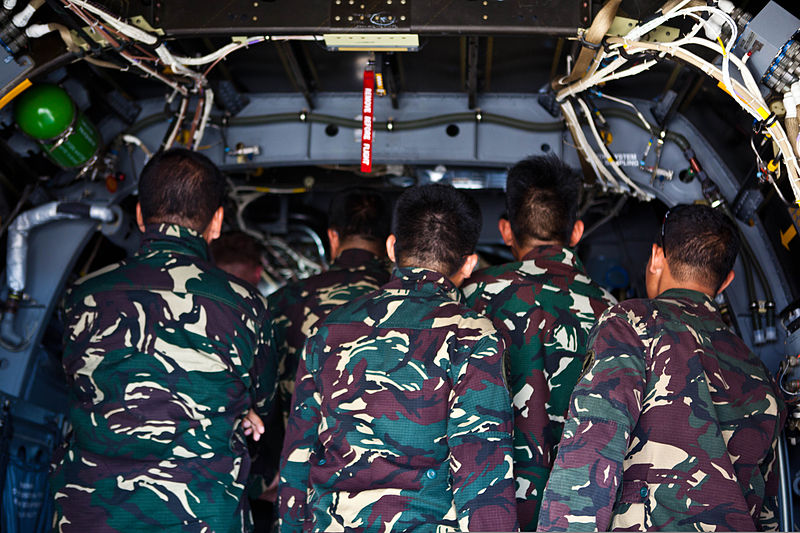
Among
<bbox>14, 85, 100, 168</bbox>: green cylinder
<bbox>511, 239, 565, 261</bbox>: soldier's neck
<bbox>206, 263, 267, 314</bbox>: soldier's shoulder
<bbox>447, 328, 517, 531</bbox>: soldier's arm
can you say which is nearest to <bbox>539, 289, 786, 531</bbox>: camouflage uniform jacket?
<bbox>447, 328, 517, 531</bbox>: soldier's arm

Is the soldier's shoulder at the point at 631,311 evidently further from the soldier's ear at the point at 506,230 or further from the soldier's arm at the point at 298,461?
the soldier's arm at the point at 298,461

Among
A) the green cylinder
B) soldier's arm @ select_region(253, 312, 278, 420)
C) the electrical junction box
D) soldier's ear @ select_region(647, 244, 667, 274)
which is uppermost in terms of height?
the green cylinder

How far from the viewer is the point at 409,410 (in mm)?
2324

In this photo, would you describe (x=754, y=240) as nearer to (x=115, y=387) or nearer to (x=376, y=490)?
(x=376, y=490)

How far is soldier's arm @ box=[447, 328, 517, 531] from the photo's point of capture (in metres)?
2.17

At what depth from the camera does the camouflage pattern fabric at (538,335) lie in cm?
264

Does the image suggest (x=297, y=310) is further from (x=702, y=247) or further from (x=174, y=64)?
(x=702, y=247)

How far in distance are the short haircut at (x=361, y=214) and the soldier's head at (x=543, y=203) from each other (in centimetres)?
88

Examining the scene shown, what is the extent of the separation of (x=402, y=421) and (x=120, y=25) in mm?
2029

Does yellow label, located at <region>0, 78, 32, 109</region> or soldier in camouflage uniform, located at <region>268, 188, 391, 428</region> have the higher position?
yellow label, located at <region>0, 78, 32, 109</region>

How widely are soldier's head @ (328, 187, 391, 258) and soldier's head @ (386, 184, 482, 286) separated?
1.11m

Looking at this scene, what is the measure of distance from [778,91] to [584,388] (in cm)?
142

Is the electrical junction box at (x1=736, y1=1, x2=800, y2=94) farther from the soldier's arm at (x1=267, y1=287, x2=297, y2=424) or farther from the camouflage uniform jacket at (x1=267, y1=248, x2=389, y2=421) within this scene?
the soldier's arm at (x1=267, y1=287, x2=297, y2=424)

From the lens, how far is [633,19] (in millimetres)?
3078
